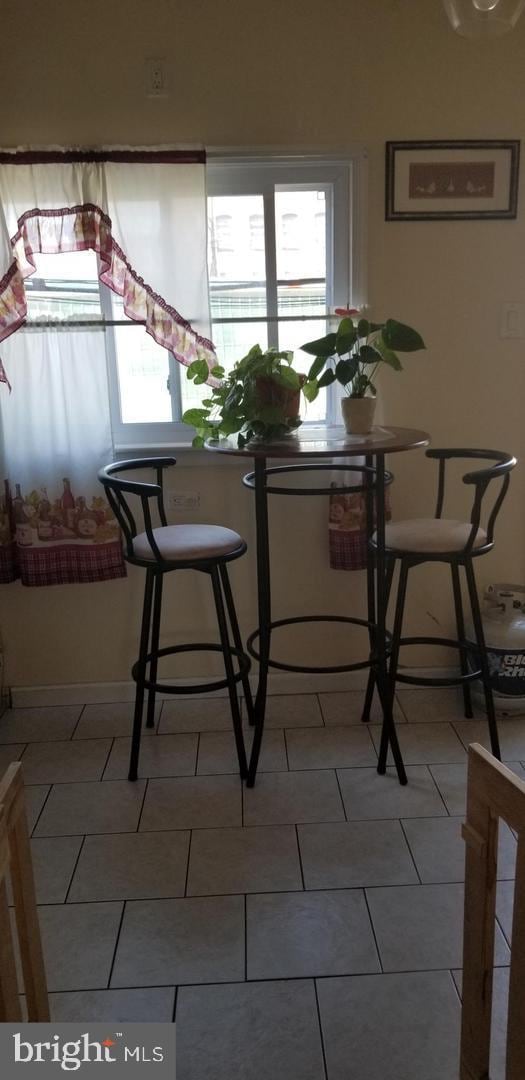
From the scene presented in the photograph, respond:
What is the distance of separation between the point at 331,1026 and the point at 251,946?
27 cm

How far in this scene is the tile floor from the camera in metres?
1.59

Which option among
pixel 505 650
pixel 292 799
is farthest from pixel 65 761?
pixel 505 650

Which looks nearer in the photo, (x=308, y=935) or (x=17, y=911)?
(x=17, y=911)

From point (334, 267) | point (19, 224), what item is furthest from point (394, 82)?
point (19, 224)

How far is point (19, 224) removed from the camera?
2557 millimetres

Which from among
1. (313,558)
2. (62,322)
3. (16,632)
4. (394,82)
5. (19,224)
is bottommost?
(16,632)

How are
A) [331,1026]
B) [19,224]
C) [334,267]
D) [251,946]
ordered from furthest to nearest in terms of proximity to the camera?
1. [334,267]
2. [19,224]
3. [251,946]
4. [331,1026]

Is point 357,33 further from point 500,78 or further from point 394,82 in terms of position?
point 500,78

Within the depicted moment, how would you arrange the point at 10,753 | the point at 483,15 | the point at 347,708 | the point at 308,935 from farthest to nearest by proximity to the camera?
the point at 347,708, the point at 10,753, the point at 308,935, the point at 483,15

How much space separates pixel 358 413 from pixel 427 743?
108 cm

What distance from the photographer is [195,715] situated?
2.91m

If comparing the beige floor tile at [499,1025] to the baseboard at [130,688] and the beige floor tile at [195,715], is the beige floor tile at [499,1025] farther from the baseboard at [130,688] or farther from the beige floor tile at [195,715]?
the baseboard at [130,688]

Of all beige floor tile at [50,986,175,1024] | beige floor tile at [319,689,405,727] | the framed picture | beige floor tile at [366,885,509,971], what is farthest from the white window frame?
→ beige floor tile at [50,986,175,1024]

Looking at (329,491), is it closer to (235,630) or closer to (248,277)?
(235,630)
